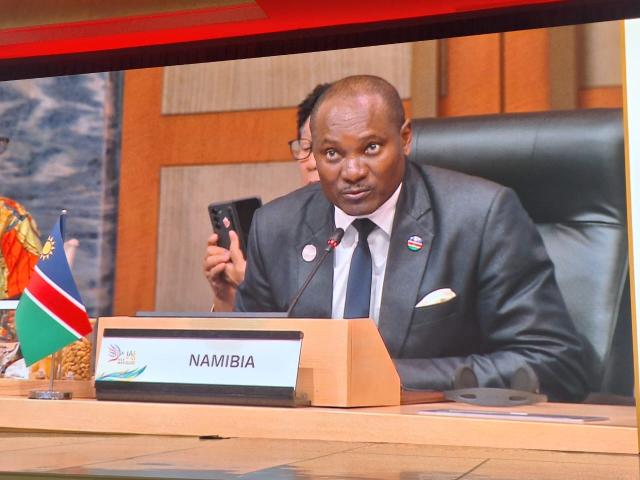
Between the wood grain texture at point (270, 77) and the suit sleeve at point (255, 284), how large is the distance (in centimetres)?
54

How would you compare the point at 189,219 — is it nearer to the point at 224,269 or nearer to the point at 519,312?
the point at 224,269

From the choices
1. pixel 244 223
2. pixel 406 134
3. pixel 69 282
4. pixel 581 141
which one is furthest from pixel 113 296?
pixel 581 141

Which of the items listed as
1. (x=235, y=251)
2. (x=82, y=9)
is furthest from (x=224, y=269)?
(x=82, y=9)

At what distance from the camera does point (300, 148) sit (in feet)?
8.74

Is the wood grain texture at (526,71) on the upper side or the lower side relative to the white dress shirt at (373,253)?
upper

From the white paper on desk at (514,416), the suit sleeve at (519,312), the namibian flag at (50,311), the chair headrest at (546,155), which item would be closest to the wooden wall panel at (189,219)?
the chair headrest at (546,155)

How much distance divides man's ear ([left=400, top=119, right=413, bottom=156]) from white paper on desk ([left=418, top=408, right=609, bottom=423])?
3.30ft

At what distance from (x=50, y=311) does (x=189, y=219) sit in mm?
1328

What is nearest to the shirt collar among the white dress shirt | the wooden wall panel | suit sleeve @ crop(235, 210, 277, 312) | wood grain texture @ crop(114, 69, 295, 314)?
the white dress shirt

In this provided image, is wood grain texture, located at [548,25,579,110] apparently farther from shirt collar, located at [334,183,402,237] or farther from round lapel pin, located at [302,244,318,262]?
round lapel pin, located at [302,244,318,262]

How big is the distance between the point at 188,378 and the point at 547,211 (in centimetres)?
106

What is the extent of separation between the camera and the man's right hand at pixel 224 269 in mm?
2500

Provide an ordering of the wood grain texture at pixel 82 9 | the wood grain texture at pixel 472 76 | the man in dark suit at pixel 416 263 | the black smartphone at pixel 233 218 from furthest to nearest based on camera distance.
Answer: the wood grain texture at pixel 472 76 → the black smartphone at pixel 233 218 → the man in dark suit at pixel 416 263 → the wood grain texture at pixel 82 9

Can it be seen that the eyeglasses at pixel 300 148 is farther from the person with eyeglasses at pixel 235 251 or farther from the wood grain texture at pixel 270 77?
the wood grain texture at pixel 270 77
